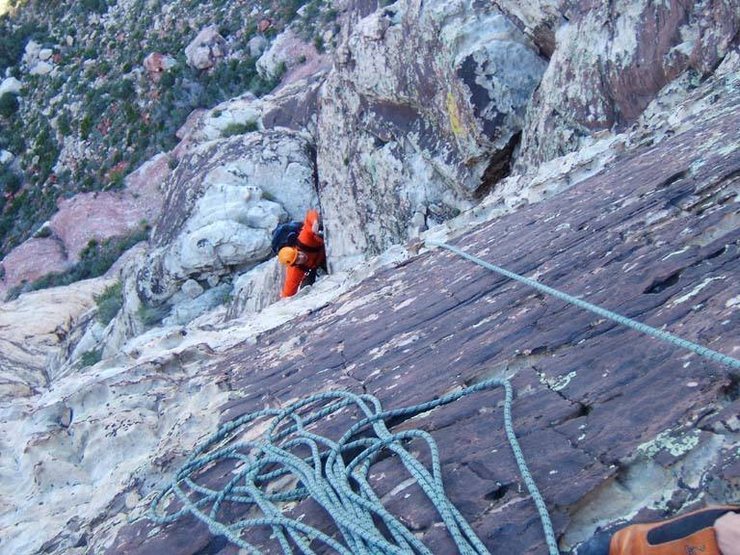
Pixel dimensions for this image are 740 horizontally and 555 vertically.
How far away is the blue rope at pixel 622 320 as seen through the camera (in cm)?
219

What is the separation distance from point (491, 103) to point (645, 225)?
426cm

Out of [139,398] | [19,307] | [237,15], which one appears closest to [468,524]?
[139,398]

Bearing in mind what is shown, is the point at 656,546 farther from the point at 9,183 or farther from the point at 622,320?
the point at 9,183

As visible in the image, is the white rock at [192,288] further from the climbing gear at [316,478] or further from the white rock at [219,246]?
the climbing gear at [316,478]

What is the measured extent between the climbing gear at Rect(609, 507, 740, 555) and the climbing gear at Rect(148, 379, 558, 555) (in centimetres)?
23

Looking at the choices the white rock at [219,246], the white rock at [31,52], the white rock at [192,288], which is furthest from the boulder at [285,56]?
the white rock at [31,52]

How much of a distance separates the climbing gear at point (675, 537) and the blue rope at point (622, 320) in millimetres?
568

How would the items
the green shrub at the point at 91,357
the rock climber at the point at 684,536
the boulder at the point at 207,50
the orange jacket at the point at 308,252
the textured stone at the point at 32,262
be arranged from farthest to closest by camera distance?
the boulder at the point at 207,50 < the textured stone at the point at 32,262 < the green shrub at the point at 91,357 < the orange jacket at the point at 308,252 < the rock climber at the point at 684,536

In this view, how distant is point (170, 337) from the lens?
4.94 metres

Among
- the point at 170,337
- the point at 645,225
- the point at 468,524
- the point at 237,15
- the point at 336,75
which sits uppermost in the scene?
the point at 237,15

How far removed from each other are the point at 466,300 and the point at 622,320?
1.16 metres

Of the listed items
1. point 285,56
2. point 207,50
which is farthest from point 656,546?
point 207,50

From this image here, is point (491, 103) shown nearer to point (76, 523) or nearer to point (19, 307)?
point (76, 523)

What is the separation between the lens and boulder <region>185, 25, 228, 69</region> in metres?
28.3
